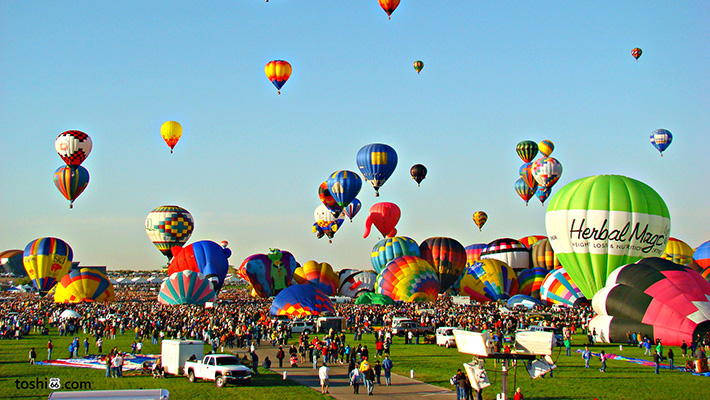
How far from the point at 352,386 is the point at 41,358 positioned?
14.3 metres

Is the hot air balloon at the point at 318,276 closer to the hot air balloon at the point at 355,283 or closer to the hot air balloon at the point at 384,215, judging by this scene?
the hot air balloon at the point at 355,283

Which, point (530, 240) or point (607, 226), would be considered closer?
point (607, 226)

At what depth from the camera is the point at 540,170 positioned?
6994cm

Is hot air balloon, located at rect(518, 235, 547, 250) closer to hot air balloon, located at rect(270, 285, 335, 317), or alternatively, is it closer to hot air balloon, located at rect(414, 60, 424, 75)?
hot air balloon, located at rect(414, 60, 424, 75)

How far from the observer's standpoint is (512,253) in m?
70.5

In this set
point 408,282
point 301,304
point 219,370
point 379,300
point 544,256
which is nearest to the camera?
point 219,370

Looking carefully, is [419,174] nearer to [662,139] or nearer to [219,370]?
[662,139]

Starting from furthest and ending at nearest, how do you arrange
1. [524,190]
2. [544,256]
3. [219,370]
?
[524,190]
[544,256]
[219,370]

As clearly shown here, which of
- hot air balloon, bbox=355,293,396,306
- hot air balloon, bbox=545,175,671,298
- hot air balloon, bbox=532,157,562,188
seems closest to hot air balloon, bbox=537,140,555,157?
hot air balloon, bbox=532,157,562,188

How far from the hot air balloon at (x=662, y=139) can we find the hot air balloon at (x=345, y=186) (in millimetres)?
28417

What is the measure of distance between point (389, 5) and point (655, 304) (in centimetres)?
2555

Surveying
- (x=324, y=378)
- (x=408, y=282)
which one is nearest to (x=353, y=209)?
(x=408, y=282)

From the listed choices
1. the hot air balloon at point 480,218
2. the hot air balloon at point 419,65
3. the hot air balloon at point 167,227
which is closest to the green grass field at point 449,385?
the hot air balloon at point 167,227

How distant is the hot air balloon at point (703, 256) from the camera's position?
211 ft
